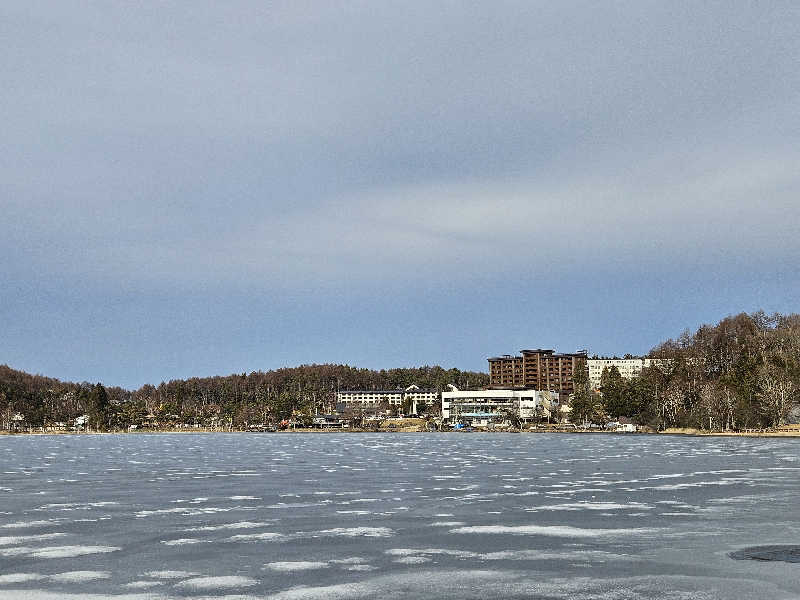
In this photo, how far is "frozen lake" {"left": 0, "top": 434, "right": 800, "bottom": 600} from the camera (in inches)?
631

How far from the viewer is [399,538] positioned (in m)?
22.3

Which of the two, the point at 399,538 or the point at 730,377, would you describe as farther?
the point at 730,377

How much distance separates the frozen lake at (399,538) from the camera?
16.0 metres

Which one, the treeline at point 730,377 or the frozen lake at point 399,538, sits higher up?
the treeline at point 730,377

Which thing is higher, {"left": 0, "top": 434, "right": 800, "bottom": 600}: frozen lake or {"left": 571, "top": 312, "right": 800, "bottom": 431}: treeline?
{"left": 571, "top": 312, "right": 800, "bottom": 431}: treeline

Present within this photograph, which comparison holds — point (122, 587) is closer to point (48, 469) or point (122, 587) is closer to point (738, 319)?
point (48, 469)

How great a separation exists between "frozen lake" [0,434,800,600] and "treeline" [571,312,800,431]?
122487 millimetres

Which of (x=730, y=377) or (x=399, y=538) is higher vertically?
(x=730, y=377)

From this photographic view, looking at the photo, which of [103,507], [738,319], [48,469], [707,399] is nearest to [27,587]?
[103,507]

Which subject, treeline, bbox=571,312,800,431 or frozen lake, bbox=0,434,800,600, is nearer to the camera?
frozen lake, bbox=0,434,800,600

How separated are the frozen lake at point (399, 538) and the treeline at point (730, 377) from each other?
122m

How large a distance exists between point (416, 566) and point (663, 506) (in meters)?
14.7

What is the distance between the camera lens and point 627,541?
21469mm

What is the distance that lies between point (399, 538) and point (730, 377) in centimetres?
16083
